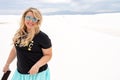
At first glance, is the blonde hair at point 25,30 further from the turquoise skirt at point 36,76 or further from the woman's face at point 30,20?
the turquoise skirt at point 36,76

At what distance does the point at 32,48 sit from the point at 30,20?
0.29 metres

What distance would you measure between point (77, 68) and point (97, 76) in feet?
2.51

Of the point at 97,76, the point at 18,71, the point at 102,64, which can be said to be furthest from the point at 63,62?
the point at 18,71

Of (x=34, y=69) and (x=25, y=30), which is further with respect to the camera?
(x=25, y=30)

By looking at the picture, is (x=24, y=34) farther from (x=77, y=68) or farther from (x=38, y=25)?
(x=77, y=68)

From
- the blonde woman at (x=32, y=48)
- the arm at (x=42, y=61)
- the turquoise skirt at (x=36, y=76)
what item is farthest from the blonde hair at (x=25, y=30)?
the turquoise skirt at (x=36, y=76)

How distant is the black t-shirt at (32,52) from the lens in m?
3.34

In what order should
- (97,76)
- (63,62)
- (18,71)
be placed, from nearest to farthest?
(18,71), (97,76), (63,62)

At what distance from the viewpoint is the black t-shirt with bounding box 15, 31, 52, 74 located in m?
3.34

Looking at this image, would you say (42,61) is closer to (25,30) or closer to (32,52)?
(32,52)

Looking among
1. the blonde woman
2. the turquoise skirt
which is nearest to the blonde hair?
the blonde woman

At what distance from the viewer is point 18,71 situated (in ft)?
11.6

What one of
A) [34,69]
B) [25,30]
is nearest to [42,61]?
[34,69]

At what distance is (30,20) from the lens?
133 inches
